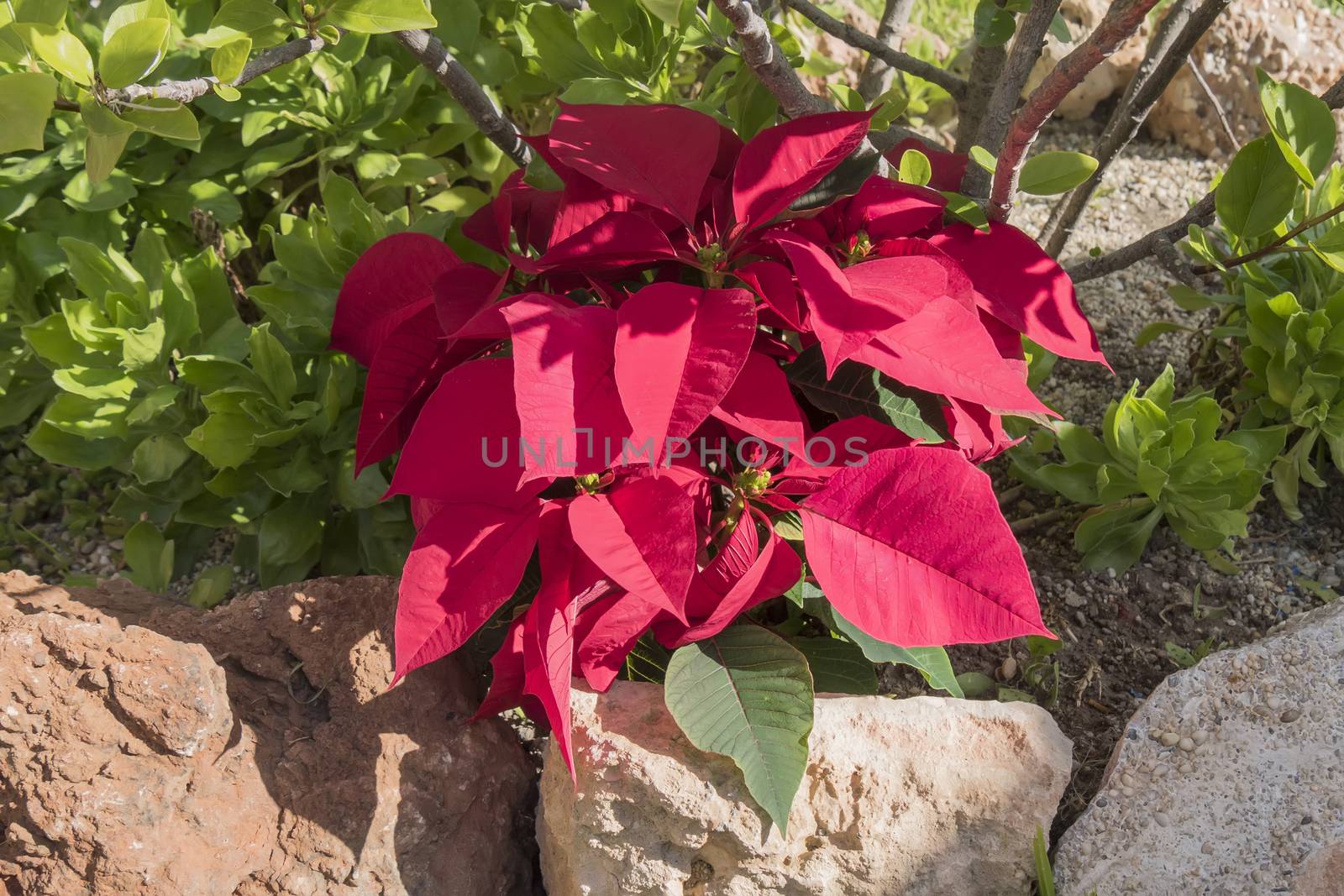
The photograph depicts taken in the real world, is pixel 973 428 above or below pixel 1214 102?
below

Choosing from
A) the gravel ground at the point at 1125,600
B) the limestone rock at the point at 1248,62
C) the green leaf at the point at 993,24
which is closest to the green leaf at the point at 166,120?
the green leaf at the point at 993,24

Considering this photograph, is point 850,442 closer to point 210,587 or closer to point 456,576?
point 456,576

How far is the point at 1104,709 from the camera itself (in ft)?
4.89

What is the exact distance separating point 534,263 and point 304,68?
953 millimetres

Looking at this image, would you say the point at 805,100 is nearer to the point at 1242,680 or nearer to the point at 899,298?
the point at 899,298

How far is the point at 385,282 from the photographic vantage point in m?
1.30

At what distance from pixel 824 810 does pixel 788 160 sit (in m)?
0.69

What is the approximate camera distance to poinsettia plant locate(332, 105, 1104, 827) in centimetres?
102

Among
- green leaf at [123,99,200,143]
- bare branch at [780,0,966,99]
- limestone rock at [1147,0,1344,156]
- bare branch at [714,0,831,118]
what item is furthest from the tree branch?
green leaf at [123,99,200,143]

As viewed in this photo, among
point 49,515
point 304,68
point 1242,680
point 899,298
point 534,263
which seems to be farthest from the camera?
point 49,515

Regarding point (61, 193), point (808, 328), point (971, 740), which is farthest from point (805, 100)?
point (61, 193)

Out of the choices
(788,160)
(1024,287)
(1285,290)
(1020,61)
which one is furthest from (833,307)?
(1285,290)

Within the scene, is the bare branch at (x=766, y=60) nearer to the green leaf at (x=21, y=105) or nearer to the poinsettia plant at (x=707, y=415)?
the poinsettia plant at (x=707, y=415)

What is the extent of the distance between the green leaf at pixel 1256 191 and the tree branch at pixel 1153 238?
2.3 inches
